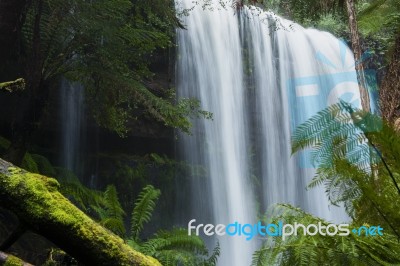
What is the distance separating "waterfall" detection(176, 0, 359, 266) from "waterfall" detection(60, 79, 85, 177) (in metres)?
2.58

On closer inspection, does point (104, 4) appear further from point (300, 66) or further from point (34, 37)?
point (300, 66)

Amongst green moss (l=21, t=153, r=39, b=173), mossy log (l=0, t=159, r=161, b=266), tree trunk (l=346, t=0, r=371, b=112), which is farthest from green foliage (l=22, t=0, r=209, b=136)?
mossy log (l=0, t=159, r=161, b=266)

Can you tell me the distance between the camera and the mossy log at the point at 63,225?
5.99ft

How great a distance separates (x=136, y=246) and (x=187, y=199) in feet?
20.3

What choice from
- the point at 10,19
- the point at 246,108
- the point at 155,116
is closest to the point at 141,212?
the point at 155,116

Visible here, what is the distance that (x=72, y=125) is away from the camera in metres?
8.83

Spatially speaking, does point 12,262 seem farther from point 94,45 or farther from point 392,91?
point 94,45

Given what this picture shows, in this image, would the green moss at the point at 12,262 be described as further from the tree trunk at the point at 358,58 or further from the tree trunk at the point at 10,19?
the tree trunk at the point at 10,19

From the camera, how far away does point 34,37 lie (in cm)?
545

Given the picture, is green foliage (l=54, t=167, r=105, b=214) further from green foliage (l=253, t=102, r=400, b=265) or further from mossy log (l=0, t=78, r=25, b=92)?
green foliage (l=253, t=102, r=400, b=265)

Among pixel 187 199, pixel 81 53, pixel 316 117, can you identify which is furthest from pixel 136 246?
pixel 187 199

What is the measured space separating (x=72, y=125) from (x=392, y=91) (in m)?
6.42

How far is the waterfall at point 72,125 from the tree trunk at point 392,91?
19.5 ft

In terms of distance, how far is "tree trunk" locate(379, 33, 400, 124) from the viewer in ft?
12.8
